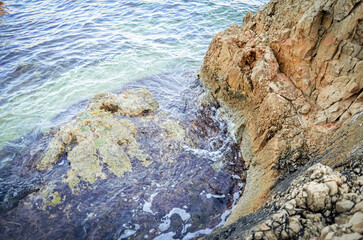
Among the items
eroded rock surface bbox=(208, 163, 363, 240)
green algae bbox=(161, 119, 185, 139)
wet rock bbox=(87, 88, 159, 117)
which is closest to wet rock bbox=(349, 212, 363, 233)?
eroded rock surface bbox=(208, 163, 363, 240)

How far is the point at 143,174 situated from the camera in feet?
16.3

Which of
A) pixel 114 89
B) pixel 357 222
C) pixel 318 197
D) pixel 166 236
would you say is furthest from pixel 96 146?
pixel 357 222

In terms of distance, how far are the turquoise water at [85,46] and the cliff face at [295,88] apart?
4.32 m

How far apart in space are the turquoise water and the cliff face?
4.32 meters

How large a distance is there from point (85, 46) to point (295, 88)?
979cm

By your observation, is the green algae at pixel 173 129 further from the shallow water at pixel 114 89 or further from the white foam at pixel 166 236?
the white foam at pixel 166 236

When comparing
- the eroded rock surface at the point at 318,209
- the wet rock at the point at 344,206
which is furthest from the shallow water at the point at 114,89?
the wet rock at the point at 344,206

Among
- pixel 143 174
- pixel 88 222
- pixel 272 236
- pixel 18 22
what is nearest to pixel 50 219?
pixel 88 222

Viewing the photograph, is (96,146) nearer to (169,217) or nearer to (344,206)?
(169,217)

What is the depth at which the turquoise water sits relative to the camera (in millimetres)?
7934

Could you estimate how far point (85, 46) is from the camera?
35.8 ft

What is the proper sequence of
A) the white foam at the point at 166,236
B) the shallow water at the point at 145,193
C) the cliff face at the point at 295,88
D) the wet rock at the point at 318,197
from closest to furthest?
the wet rock at the point at 318,197 → the cliff face at the point at 295,88 → the white foam at the point at 166,236 → the shallow water at the point at 145,193

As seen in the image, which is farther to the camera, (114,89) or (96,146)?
(114,89)

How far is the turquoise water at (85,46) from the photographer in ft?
26.0
